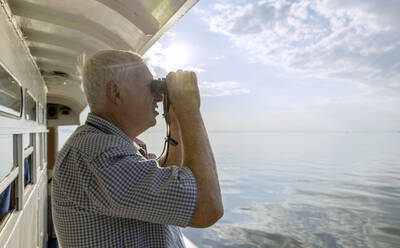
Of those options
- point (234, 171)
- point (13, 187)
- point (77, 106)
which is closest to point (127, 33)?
point (13, 187)

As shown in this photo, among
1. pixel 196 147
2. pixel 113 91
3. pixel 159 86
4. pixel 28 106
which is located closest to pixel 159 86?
pixel 159 86

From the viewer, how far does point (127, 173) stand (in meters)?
0.72

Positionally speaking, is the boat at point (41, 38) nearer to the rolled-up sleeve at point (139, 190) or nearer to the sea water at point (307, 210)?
the rolled-up sleeve at point (139, 190)

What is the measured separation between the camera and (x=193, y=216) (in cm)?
74

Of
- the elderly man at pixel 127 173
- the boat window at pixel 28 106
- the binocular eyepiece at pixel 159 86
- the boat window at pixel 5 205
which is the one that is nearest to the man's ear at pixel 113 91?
the elderly man at pixel 127 173

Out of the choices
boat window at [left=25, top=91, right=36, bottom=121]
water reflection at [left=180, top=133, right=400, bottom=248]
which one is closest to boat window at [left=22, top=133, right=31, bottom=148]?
boat window at [left=25, top=91, right=36, bottom=121]

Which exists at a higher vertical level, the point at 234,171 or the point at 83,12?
the point at 83,12

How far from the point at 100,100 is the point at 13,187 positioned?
1.63m

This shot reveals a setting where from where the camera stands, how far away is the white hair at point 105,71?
91 cm

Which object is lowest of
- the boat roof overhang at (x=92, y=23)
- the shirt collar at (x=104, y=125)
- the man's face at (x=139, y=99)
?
the shirt collar at (x=104, y=125)

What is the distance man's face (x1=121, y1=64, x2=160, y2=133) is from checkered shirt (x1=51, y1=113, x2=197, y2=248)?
0.11m

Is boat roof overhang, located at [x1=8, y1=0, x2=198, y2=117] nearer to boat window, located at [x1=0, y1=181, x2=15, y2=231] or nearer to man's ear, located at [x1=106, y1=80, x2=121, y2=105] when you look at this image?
man's ear, located at [x1=106, y1=80, x2=121, y2=105]

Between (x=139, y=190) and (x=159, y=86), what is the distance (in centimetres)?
37

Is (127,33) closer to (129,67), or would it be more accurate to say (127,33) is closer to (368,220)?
(129,67)
